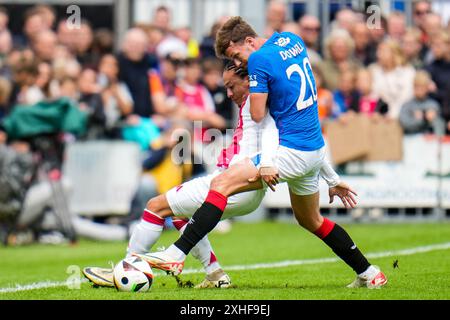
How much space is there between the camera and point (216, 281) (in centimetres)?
Result: 961

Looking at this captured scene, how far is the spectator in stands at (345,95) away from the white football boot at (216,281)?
884 cm

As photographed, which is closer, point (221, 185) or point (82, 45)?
point (221, 185)

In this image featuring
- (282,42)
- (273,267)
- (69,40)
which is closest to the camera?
(282,42)

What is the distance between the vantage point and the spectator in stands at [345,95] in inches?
716

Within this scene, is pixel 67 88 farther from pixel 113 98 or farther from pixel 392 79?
pixel 392 79

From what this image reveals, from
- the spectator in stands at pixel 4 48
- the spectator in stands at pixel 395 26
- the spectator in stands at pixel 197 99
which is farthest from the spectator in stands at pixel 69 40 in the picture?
the spectator in stands at pixel 395 26

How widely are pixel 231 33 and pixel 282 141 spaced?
1.01 meters

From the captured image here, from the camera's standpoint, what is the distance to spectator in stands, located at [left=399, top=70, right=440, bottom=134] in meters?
18.0

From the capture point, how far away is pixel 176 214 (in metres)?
9.21

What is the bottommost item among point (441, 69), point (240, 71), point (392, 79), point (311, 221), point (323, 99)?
point (311, 221)

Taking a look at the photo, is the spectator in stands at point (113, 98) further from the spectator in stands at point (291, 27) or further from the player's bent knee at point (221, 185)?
the player's bent knee at point (221, 185)

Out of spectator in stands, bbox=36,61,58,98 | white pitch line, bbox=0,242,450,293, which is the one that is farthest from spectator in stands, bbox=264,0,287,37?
white pitch line, bbox=0,242,450,293

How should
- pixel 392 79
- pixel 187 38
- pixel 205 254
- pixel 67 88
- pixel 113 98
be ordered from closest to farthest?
1. pixel 205 254
2. pixel 67 88
3. pixel 113 98
4. pixel 392 79
5. pixel 187 38

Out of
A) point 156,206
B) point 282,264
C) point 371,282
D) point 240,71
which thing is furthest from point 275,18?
point 371,282
